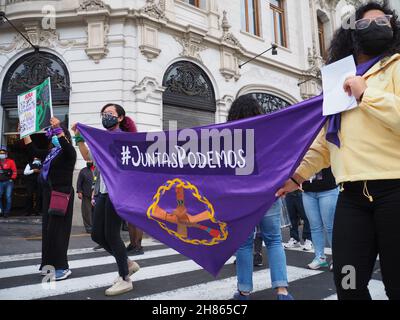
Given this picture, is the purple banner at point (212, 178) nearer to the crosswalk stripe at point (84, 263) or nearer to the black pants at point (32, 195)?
the crosswalk stripe at point (84, 263)

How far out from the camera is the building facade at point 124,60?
10547 millimetres

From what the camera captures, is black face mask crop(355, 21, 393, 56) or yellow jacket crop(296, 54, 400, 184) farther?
black face mask crop(355, 21, 393, 56)

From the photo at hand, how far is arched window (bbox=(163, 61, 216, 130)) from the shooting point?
11586 millimetres

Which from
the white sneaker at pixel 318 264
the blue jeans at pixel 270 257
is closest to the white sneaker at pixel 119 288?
the blue jeans at pixel 270 257

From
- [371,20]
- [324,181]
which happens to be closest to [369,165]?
[371,20]

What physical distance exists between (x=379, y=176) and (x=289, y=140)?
827 millimetres

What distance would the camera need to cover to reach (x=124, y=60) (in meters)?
10.6

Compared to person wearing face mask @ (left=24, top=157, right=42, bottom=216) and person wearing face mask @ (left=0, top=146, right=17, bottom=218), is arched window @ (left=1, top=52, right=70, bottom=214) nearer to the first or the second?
person wearing face mask @ (left=24, top=157, right=42, bottom=216)

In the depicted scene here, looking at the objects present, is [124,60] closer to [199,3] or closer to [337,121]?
[199,3]

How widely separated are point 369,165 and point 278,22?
16.8m

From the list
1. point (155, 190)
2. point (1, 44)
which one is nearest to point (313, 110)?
point (155, 190)

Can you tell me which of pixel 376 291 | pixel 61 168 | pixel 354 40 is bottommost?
pixel 376 291

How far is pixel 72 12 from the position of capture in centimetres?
1075

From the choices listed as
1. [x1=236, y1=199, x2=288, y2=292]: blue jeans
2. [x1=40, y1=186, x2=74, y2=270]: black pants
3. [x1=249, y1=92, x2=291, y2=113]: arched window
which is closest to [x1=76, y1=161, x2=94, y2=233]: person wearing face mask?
[x1=40, y1=186, x2=74, y2=270]: black pants
